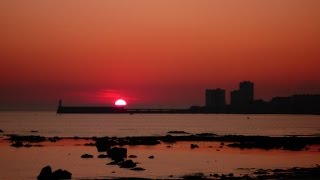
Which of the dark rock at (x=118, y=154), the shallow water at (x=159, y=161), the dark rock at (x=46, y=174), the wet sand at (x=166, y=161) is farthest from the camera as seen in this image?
the dark rock at (x=118, y=154)

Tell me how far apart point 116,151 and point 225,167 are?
12877 millimetres

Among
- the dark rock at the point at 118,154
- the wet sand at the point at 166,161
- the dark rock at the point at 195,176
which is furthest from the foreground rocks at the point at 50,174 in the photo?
the dark rock at the point at 118,154

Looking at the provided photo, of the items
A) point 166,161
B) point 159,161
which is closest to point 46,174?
point 159,161

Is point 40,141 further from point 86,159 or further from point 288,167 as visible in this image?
point 288,167

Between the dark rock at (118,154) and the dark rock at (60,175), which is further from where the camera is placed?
the dark rock at (118,154)

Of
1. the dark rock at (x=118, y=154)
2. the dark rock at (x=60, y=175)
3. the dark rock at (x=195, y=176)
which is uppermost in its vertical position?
the dark rock at (x=118, y=154)

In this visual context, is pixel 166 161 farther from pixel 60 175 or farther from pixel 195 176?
pixel 60 175

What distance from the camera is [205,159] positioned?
2613 inches

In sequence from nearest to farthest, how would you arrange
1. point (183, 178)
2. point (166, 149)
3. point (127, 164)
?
point (183, 178) → point (127, 164) → point (166, 149)

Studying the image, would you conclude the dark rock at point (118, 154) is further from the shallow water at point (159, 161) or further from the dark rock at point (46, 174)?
the dark rock at point (46, 174)

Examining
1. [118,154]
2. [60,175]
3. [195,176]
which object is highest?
[118,154]

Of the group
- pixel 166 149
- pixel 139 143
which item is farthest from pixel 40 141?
pixel 166 149

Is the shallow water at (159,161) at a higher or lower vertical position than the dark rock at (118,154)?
lower

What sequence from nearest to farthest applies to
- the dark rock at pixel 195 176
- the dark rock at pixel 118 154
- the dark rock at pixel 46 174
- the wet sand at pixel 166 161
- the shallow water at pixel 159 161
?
the dark rock at pixel 46 174, the dark rock at pixel 195 176, the wet sand at pixel 166 161, the shallow water at pixel 159 161, the dark rock at pixel 118 154
